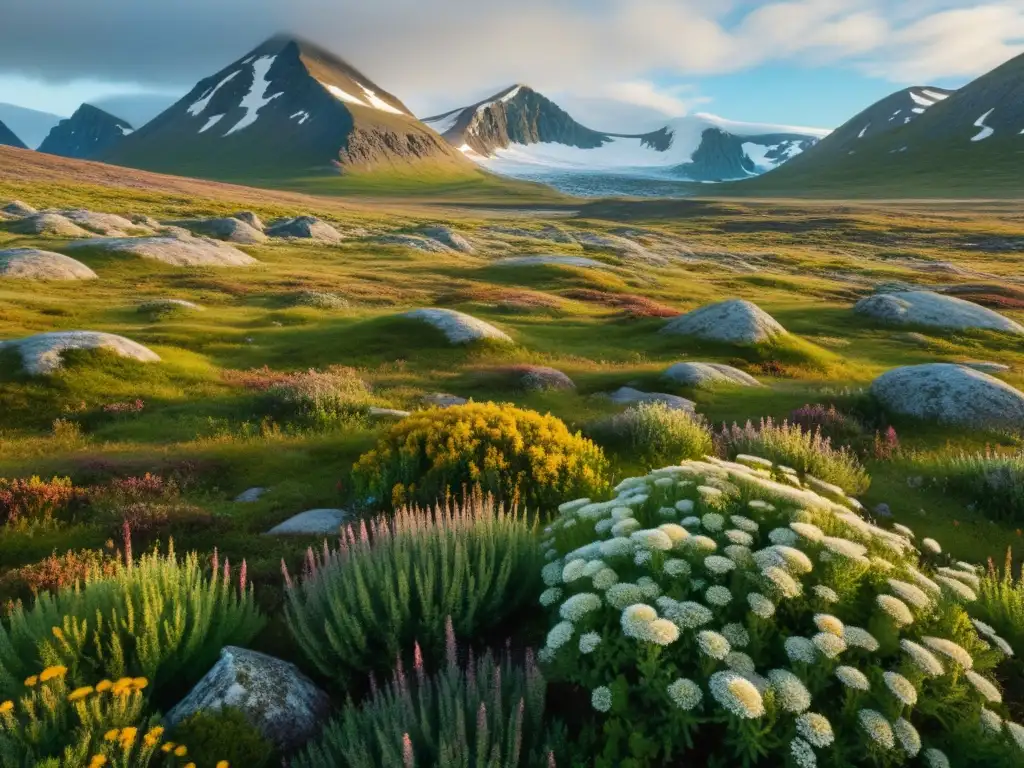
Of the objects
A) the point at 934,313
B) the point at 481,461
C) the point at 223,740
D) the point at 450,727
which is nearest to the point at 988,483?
the point at 481,461

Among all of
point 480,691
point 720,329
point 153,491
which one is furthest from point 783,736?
point 720,329

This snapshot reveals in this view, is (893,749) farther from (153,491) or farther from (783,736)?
(153,491)

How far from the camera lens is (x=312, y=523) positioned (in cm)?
1047

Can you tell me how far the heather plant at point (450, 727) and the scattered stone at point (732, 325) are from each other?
85.8ft

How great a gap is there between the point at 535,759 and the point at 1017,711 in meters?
4.25

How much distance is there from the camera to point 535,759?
465 centimetres

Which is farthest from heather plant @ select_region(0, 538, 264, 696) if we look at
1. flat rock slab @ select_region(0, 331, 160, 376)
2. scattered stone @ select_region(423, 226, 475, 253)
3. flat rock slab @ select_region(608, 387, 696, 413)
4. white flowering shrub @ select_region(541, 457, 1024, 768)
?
scattered stone @ select_region(423, 226, 475, 253)

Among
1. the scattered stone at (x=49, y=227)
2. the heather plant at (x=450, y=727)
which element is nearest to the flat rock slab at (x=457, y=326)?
the heather plant at (x=450, y=727)

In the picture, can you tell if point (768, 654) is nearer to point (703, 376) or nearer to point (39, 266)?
point (703, 376)

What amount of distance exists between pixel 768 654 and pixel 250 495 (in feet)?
32.7

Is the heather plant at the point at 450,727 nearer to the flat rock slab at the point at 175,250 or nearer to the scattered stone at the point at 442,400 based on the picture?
the scattered stone at the point at 442,400

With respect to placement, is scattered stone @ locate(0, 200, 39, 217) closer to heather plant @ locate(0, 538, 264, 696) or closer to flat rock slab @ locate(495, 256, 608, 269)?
flat rock slab @ locate(495, 256, 608, 269)

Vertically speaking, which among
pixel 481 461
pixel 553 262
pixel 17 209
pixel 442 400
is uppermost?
pixel 481 461

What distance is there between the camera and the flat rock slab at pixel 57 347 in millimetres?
18828
